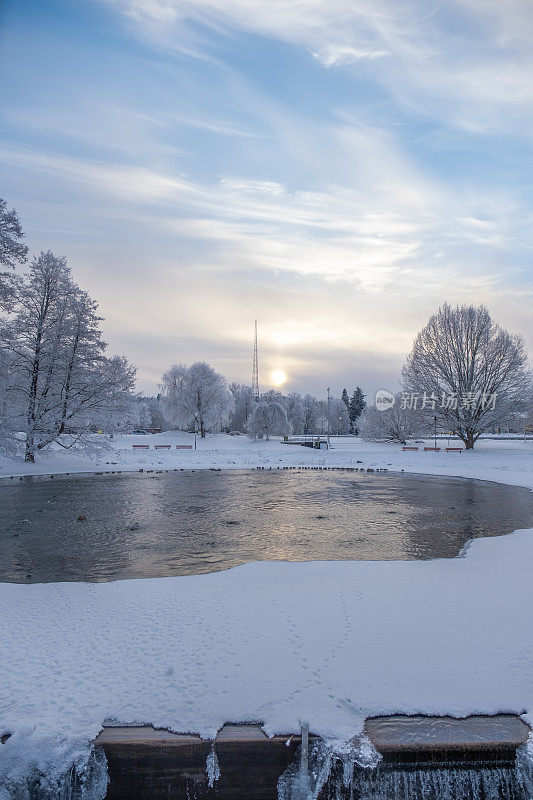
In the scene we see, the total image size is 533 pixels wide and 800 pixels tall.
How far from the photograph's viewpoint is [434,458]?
106 ft

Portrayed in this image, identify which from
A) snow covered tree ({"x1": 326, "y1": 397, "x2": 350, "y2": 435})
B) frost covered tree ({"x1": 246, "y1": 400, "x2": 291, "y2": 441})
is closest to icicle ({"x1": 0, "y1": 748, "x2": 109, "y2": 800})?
frost covered tree ({"x1": 246, "y1": 400, "x2": 291, "y2": 441})

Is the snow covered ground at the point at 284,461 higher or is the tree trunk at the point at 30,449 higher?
the tree trunk at the point at 30,449

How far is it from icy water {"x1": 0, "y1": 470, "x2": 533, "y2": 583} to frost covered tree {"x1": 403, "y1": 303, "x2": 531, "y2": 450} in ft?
63.8

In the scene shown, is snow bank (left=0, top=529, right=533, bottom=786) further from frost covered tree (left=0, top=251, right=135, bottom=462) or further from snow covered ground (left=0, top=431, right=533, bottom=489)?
frost covered tree (left=0, top=251, right=135, bottom=462)

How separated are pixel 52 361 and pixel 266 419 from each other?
1148 inches

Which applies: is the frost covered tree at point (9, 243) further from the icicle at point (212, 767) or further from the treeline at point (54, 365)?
the icicle at point (212, 767)

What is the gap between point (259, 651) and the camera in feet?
14.8

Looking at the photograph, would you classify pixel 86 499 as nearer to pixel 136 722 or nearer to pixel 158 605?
pixel 158 605

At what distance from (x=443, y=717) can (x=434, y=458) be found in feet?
100

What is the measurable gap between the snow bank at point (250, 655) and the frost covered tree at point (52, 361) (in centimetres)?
2003

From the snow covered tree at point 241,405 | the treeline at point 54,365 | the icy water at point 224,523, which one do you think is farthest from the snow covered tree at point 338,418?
the icy water at point 224,523

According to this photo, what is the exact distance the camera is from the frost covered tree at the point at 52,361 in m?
24.3

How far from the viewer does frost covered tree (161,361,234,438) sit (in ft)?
192

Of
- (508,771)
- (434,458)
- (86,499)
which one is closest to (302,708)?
(508,771)
